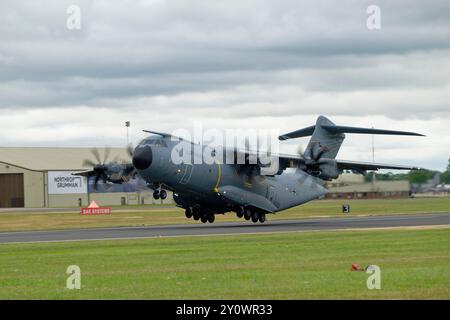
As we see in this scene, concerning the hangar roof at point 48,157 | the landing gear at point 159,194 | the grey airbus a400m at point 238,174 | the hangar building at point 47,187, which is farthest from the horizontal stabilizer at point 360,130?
the hangar roof at point 48,157

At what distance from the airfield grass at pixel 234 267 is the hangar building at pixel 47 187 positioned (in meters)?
86.7

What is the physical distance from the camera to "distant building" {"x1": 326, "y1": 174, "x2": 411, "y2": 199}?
79.6 m

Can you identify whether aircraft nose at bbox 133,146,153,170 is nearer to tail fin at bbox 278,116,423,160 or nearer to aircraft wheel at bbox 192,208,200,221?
aircraft wheel at bbox 192,208,200,221

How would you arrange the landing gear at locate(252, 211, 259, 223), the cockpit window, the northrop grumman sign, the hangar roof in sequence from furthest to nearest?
1. the hangar roof
2. the northrop grumman sign
3. the landing gear at locate(252, 211, 259, 223)
4. the cockpit window

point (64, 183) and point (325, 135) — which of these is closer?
point (325, 135)

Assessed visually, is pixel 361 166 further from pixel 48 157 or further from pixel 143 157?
pixel 48 157

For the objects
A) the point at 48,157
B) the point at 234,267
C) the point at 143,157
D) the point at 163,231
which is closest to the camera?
the point at 234,267

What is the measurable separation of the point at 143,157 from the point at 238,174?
9792 mm

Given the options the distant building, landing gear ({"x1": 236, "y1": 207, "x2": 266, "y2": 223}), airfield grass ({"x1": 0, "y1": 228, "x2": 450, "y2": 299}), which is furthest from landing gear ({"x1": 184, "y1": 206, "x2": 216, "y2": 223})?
airfield grass ({"x1": 0, "y1": 228, "x2": 450, "y2": 299})

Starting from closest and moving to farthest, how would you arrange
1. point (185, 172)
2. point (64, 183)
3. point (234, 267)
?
point (234, 267) < point (185, 172) < point (64, 183)

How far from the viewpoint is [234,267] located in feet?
84.9

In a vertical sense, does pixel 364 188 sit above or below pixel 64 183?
below

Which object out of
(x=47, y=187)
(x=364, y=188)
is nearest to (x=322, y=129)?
→ (x=364, y=188)

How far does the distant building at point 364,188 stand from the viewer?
79625 mm
